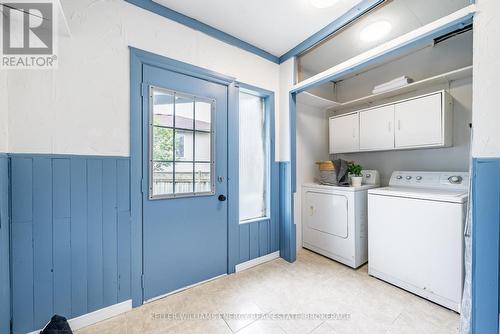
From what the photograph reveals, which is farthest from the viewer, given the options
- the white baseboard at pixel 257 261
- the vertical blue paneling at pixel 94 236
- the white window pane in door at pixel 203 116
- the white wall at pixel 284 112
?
the white wall at pixel 284 112

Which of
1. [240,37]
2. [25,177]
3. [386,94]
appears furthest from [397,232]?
[25,177]

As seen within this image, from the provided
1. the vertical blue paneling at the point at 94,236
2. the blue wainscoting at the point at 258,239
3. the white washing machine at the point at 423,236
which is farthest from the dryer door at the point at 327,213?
the vertical blue paneling at the point at 94,236

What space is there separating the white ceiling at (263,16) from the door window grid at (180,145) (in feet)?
2.47

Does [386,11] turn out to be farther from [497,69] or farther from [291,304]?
[291,304]

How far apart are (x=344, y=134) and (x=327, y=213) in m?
1.13

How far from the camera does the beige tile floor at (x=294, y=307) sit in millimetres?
1468

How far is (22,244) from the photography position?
130 centimetres

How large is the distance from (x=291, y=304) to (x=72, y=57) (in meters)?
2.55

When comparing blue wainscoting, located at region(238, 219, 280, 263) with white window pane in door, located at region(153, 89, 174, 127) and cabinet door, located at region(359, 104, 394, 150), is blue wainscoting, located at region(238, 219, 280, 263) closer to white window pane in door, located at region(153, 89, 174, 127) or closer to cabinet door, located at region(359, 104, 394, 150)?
white window pane in door, located at region(153, 89, 174, 127)

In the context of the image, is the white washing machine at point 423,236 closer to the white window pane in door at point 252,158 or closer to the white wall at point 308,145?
the white wall at point 308,145

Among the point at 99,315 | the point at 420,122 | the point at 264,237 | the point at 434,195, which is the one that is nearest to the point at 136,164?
the point at 99,315

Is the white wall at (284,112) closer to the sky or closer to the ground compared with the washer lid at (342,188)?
closer to the sky

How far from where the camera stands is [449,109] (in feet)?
6.77

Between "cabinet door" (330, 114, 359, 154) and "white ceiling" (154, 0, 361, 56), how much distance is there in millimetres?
1213
